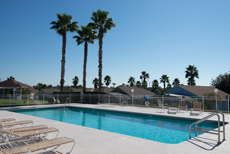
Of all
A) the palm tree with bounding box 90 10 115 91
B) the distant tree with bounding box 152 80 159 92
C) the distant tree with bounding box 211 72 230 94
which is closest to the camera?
the palm tree with bounding box 90 10 115 91

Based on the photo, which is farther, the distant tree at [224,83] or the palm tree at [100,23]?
the distant tree at [224,83]

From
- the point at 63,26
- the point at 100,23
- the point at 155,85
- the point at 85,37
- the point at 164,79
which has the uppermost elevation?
the point at 100,23

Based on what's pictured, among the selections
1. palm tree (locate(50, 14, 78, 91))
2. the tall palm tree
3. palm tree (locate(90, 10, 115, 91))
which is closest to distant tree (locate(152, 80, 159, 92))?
palm tree (locate(90, 10, 115, 91))

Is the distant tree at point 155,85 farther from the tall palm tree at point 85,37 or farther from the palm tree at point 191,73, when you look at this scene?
the tall palm tree at point 85,37

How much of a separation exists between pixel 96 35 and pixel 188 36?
12819 millimetres

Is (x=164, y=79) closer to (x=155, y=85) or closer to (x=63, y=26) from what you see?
(x=155, y=85)

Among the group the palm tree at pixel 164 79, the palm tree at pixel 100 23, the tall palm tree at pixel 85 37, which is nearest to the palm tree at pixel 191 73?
the palm tree at pixel 164 79

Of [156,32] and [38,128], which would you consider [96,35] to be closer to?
[156,32]

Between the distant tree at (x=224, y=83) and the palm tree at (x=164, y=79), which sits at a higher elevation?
the palm tree at (x=164, y=79)

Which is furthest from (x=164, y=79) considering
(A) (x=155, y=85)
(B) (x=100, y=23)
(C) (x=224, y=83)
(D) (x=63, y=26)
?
(D) (x=63, y=26)

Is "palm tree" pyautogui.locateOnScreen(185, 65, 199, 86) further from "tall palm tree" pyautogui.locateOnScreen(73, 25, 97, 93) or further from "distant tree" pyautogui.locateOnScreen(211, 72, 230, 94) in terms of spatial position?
"tall palm tree" pyautogui.locateOnScreen(73, 25, 97, 93)

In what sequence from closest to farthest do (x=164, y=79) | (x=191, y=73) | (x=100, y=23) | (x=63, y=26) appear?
(x=63, y=26) < (x=100, y=23) < (x=191, y=73) < (x=164, y=79)

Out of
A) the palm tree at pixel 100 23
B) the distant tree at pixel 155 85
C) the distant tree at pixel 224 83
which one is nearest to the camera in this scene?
the palm tree at pixel 100 23

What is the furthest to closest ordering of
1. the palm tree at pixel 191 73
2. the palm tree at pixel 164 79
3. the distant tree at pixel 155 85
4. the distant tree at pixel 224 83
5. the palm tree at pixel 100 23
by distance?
the palm tree at pixel 164 79
the distant tree at pixel 155 85
the palm tree at pixel 191 73
the distant tree at pixel 224 83
the palm tree at pixel 100 23
